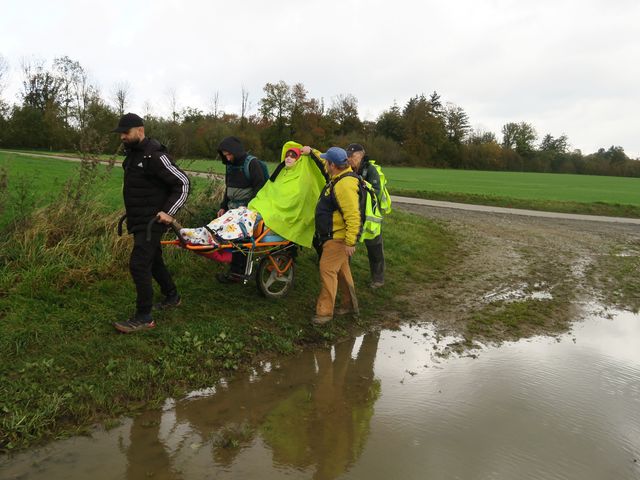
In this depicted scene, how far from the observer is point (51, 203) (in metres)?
6.95

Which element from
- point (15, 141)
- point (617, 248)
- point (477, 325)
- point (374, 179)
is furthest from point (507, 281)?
point (15, 141)

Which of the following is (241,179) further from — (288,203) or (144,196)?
(144,196)

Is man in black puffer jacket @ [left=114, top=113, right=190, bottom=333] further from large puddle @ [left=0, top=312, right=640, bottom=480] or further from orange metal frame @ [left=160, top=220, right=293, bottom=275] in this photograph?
large puddle @ [left=0, top=312, right=640, bottom=480]

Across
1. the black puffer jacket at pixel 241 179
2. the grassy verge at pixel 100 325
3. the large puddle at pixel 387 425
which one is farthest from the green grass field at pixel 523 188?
the large puddle at pixel 387 425

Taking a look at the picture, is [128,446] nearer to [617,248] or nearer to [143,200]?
[143,200]

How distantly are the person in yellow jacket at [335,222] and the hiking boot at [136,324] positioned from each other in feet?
6.44

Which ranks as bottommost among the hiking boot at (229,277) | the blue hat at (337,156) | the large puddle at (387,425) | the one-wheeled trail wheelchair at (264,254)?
the large puddle at (387,425)

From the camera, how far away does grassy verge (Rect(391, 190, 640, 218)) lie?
2195cm

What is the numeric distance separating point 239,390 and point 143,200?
6.97ft

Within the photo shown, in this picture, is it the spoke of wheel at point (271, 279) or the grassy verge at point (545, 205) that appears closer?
the spoke of wheel at point (271, 279)

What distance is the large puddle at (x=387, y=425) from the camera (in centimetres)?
337

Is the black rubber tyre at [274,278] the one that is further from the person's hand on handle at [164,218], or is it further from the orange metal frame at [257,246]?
the person's hand on handle at [164,218]

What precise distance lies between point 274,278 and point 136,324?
2043 millimetres

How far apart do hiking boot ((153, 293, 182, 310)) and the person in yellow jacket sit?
Result: 5.45 feet
